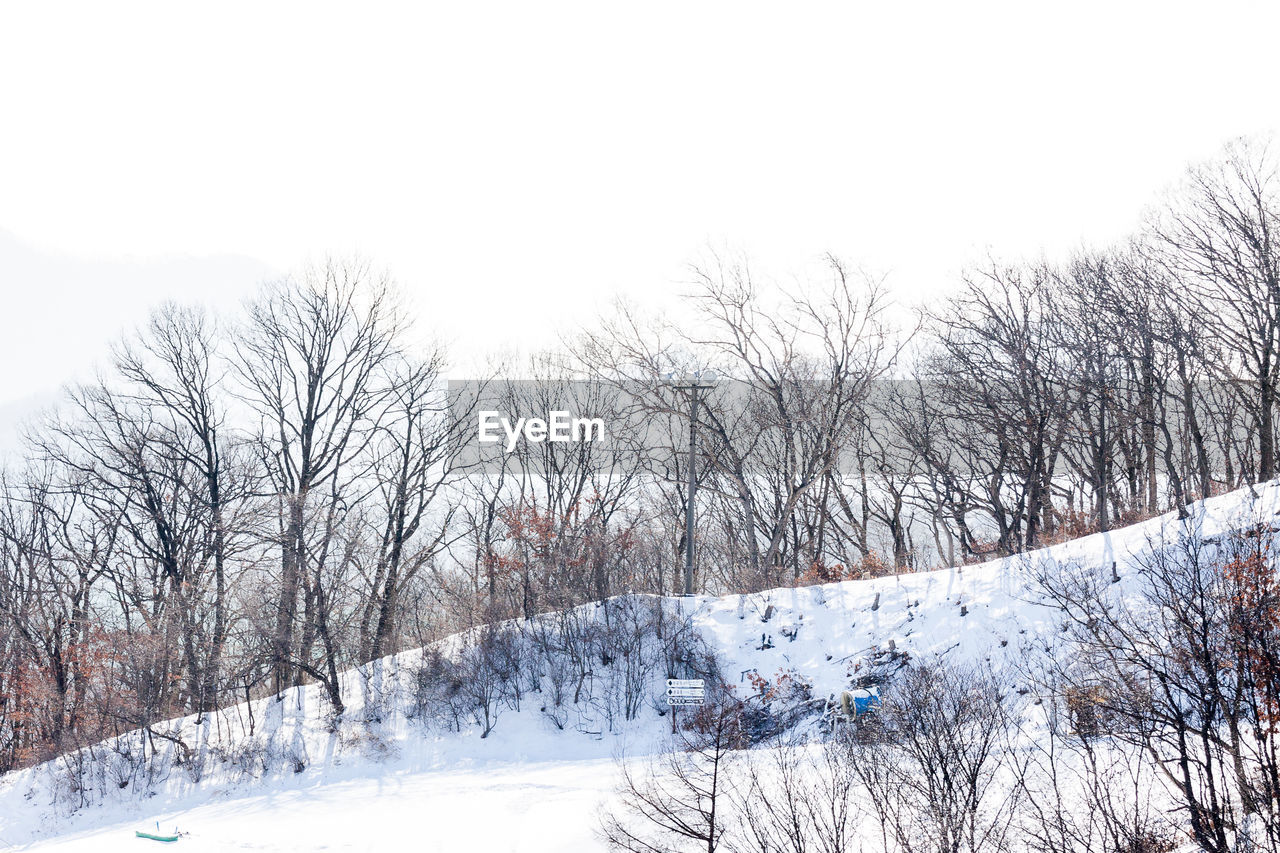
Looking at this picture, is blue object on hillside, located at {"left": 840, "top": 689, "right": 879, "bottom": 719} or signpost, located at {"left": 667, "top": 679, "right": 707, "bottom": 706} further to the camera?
signpost, located at {"left": 667, "top": 679, "right": 707, "bottom": 706}

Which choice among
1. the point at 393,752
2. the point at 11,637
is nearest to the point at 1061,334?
the point at 393,752

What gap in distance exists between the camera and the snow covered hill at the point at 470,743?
16.2 m

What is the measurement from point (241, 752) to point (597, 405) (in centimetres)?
2104

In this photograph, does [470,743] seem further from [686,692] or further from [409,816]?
[686,692]

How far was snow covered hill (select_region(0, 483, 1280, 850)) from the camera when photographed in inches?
640

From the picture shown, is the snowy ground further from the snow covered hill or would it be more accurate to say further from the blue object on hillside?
the blue object on hillside

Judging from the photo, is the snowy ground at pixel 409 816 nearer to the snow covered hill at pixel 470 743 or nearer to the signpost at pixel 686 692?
the snow covered hill at pixel 470 743

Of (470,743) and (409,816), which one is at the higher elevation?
(470,743)

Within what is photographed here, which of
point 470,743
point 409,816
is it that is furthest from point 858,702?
point 470,743

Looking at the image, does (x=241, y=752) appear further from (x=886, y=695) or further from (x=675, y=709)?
(x=886, y=695)

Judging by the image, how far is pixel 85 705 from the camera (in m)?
28.2

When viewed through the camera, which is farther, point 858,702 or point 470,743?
point 470,743

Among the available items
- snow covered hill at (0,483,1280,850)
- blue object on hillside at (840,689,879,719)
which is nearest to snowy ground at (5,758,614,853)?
snow covered hill at (0,483,1280,850)

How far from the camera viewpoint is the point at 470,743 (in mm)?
20312
